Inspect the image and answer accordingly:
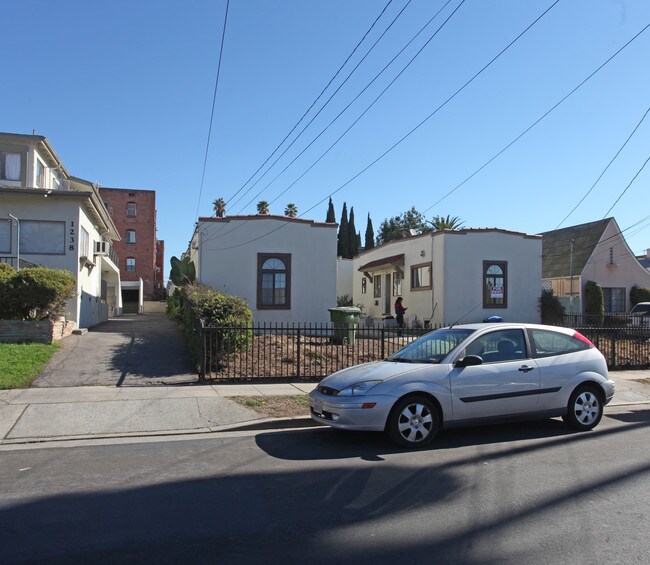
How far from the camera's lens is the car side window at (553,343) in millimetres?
7961

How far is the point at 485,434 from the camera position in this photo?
308 inches

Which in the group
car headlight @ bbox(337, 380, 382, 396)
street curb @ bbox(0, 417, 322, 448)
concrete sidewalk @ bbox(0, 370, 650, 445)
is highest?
car headlight @ bbox(337, 380, 382, 396)

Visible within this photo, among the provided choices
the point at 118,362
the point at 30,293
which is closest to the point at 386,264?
the point at 118,362

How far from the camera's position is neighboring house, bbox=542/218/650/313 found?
89.4 feet

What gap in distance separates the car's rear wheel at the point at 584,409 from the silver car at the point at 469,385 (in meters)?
0.01

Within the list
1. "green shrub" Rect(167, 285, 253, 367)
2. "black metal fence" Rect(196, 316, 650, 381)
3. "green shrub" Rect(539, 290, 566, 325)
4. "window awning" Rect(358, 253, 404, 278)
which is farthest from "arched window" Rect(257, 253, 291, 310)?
"green shrub" Rect(539, 290, 566, 325)

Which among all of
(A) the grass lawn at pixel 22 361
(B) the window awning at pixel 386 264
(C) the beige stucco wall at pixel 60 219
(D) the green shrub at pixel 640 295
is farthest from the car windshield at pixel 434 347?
(D) the green shrub at pixel 640 295

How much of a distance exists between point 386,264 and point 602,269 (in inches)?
434

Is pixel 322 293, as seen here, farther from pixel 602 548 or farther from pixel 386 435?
pixel 602 548

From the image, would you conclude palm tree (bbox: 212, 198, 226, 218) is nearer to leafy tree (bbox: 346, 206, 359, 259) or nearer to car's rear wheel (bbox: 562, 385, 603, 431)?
leafy tree (bbox: 346, 206, 359, 259)

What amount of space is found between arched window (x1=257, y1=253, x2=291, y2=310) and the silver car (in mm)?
11992

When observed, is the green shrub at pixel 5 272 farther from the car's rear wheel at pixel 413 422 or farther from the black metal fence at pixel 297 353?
the car's rear wheel at pixel 413 422

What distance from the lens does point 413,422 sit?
6973 mm

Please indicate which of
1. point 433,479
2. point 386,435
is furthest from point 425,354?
point 433,479
